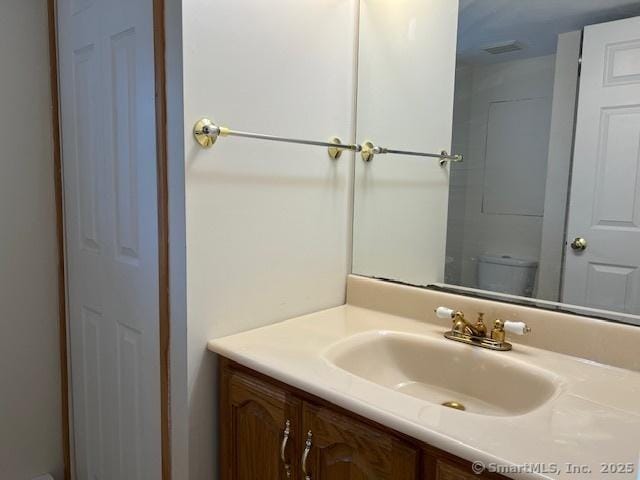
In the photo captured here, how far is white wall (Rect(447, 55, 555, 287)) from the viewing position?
134cm

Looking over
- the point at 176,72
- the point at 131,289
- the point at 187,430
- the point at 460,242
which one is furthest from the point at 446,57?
the point at 187,430

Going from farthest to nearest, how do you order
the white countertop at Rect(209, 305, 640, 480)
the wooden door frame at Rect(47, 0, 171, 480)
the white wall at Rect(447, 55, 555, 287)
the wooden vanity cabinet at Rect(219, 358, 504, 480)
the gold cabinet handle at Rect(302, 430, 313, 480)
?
the white wall at Rect(447, 55, 555, 287) < the wooden door frame at Rect(47, 0, 171, 480) < the gold cabinet handle at Rect(302, 430, 313, 480) < the wooden vanity cabinet at Rect(219, 358, 504, 480) < the white countertop at Rect(209, 305, 640, 480)

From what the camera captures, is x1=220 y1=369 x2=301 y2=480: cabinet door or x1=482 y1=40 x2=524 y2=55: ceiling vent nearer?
x1=220 y1=369 x2=301 y2=480: cabinet door

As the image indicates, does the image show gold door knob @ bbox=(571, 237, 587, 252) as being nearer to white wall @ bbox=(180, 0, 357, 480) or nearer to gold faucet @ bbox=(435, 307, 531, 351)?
gold faucet @ bbox=(435, 307, 531, 351)

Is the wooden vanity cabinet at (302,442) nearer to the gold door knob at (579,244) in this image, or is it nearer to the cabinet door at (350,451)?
the cabinet door at (350,451)

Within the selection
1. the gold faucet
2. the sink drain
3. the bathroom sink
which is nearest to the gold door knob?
the gold faucet

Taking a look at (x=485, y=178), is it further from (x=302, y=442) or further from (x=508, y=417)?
(x=302, y=442)

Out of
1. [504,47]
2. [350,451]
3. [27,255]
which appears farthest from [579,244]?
[27,255]

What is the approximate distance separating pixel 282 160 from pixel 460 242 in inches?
24.9

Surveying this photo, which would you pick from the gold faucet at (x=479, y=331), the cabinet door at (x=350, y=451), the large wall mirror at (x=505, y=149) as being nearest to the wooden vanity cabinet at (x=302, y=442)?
the cabinet door at (x=350, y=451)

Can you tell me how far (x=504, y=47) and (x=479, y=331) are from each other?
2.88ft

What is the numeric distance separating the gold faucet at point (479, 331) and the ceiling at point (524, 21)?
0.79 m

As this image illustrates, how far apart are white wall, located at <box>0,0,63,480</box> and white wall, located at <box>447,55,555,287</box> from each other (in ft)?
4.48

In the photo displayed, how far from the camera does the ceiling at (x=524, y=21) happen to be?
4.00 ft
